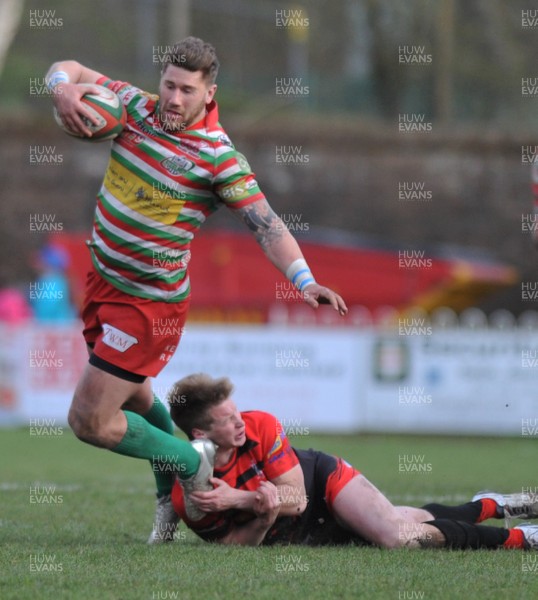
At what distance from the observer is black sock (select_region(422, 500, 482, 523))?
591cm

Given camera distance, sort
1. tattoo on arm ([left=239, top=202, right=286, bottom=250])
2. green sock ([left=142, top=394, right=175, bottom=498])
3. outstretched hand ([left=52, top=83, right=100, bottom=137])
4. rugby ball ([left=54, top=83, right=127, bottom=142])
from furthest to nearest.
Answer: green sock ([left=142, top=394, right=175, bottom=498]), tattoo on arm ([left=239, top=202, right=286, bottom=250]), rugby ball ([left=54, top=83, right=127, bottom=142]), outstretched hand ([left=52, top=83, right=100, bottom=137])

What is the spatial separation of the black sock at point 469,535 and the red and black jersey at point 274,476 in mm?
469

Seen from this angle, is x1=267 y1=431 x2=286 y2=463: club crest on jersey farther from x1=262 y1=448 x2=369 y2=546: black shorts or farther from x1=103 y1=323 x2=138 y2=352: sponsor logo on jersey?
x1=103 y1=323 x2=138 y2=352: sponsor logo on jersey

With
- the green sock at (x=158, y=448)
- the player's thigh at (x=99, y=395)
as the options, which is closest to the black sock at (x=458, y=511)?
the green sock at (x=158, y=448)

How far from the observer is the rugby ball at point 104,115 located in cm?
531

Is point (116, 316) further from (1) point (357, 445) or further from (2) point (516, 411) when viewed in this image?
(2) point (516, 411)

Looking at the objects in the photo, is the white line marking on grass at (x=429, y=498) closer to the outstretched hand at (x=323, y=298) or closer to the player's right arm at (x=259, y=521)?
the player's right arm at (x=259, y=521)

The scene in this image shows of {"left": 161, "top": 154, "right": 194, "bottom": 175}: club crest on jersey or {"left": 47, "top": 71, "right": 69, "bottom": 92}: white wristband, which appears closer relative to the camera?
{"left": 47, "top": 71, "right": 69, "bottom": 92}: white wristband

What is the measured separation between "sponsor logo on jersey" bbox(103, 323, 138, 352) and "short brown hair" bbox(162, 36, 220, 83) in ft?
4.19

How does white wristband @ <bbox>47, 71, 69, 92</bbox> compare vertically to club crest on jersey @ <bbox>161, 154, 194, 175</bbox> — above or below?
above

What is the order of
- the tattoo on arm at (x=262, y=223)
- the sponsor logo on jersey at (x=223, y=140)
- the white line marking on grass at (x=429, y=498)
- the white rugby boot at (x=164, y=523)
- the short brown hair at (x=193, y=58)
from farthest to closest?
the white line marking on grass at (x=429, y=498), the white rugby boot at (x=164, y=523), the sponsor logo on jersey at (x=223, y=140), the tattoo on arm at (x=262, y=223), the short brown hair at (x=193, y=58)

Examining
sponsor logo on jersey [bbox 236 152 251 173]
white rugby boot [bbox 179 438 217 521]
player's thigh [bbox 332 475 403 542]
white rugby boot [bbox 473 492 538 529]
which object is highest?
sponsor logo on jersey [bbox 236 152 251 173]

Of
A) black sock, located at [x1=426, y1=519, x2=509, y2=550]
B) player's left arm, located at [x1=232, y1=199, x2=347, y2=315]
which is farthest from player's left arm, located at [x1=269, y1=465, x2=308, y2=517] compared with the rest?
player's left arm, located at [x1=232, y1=199, x2=347, y2=315]

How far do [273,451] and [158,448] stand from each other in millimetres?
568
